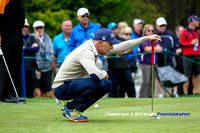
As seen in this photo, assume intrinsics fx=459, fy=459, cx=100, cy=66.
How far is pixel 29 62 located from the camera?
42.5ft

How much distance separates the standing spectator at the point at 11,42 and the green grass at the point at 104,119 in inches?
17.4

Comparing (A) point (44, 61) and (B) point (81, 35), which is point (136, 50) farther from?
(B) point (81, 35)

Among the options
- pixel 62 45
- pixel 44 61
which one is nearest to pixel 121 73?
pixel 62 45

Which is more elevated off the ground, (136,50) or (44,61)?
(136,50)

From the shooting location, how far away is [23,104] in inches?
362

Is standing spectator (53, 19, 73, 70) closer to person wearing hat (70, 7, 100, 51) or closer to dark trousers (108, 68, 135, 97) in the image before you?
dark trousers (108, 68, 135, 97)

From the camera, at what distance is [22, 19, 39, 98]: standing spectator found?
12.9 m

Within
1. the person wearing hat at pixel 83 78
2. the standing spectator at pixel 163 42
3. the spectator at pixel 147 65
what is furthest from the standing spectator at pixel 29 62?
the person wearing hat at pixel 83 78

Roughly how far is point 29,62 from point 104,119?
20.4 ft

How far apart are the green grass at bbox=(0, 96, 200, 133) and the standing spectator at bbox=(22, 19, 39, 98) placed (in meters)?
3.66

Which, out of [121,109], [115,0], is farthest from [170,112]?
[115,0]

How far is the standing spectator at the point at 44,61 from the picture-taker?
43.3ft

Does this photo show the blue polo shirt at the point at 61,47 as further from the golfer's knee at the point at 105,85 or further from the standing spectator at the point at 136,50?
the golfer's knee at the point at 105,85

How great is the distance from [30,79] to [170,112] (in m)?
5.95
